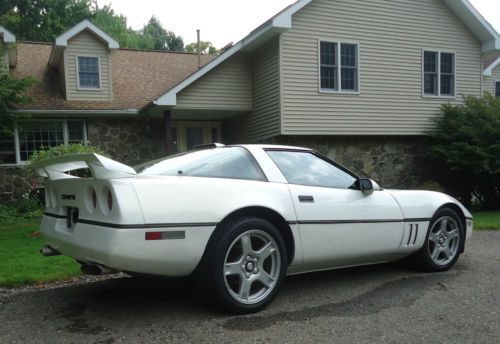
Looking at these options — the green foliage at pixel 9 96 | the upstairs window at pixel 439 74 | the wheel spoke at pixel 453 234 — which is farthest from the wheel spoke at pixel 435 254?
the upstairs window at pixel 439 74

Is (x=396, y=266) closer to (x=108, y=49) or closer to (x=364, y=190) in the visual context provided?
(x=364, y=190)

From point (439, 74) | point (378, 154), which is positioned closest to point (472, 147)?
point (378, 154)

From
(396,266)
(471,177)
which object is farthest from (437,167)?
(396,266)

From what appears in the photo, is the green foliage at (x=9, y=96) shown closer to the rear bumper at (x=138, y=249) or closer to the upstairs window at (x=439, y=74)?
the rear bumper at (x=138, y=249)

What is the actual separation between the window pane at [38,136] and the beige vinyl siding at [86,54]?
3.45 feet

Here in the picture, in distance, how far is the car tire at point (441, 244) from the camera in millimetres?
4992

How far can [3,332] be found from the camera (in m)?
3.36

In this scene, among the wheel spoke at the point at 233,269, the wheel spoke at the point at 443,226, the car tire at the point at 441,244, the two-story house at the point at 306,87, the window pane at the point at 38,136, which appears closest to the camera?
the wheel spoke at the point at 233,269

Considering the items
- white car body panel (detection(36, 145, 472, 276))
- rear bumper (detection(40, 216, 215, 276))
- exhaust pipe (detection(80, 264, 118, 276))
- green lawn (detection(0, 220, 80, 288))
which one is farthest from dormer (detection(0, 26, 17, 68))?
rear bumper (detection(40, 216, 215, 276))

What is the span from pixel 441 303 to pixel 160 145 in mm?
12361

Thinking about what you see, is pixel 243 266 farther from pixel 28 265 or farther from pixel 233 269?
pixel 28 265

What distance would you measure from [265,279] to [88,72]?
1262 cm

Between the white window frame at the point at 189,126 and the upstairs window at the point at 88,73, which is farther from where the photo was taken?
the white window frame at the point at 189,126

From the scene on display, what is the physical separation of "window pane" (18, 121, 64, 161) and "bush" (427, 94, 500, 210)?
11462 millimetres
